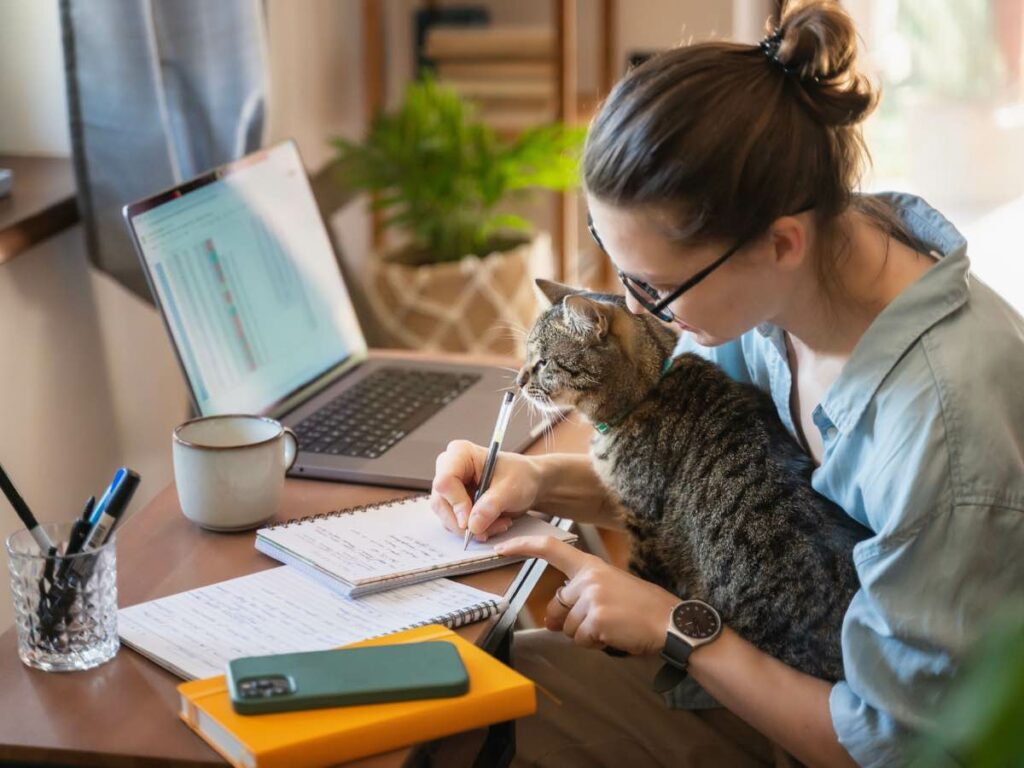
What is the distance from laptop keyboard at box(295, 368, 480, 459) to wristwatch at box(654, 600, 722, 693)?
0.45 m

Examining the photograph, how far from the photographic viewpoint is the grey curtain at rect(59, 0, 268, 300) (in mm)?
1652

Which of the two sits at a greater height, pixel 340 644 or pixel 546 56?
pixel 546 56

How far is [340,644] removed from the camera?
3.26ft

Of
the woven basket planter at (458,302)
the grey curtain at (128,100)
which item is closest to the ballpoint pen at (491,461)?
the grey curtain at (128,100)

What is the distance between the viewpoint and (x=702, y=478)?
1.26 metres

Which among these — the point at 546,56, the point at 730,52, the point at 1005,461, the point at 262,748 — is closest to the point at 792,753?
the point at 1005,461

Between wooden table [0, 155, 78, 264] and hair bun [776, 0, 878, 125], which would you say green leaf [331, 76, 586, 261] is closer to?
wooden table [0, 155, 78, 264]

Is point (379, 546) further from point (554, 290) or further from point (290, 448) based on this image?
point (554, 290)

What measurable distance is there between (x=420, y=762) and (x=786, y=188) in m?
0.57

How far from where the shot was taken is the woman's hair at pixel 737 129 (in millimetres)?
1019

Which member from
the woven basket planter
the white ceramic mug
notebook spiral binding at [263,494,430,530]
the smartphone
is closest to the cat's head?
notebook spiral binding at [263,494,430,530]

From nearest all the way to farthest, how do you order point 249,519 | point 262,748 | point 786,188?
point 262,748, point 786,188, point 249,519

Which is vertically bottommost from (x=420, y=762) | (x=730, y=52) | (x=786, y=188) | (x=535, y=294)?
(x=535, y=294)

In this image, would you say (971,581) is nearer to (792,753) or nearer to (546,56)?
(792,753)
